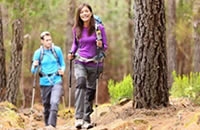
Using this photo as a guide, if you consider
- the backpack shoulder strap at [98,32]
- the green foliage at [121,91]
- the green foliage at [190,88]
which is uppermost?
the backpack shoulder strap at [98,32]

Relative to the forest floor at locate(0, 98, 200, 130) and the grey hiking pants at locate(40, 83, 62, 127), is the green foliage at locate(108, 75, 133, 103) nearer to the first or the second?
the forest floor at locate(0, 98, 200, 130)

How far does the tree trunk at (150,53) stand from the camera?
21.9ft

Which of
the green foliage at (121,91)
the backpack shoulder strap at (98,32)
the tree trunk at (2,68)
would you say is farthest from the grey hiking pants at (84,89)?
the tree trunk at (2,68)

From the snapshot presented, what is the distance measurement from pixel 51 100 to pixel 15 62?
12.6 feet

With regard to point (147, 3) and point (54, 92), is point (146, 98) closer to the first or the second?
point (147, 3)

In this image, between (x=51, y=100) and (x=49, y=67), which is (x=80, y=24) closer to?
(x=49, y=67)

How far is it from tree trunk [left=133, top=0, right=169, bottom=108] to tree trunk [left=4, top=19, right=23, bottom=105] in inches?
211

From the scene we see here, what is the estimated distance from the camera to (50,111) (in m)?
8.17

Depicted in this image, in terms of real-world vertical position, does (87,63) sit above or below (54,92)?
above

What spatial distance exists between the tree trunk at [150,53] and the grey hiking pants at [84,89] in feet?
2.49

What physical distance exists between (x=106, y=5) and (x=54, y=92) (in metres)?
20.8

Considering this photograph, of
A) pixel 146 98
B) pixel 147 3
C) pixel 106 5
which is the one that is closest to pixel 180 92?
pixel 146 98

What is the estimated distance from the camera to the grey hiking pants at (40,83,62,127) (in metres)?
8.12

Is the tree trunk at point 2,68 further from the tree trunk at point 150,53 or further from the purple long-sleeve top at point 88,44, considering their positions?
the tree trunk at point 150,53
